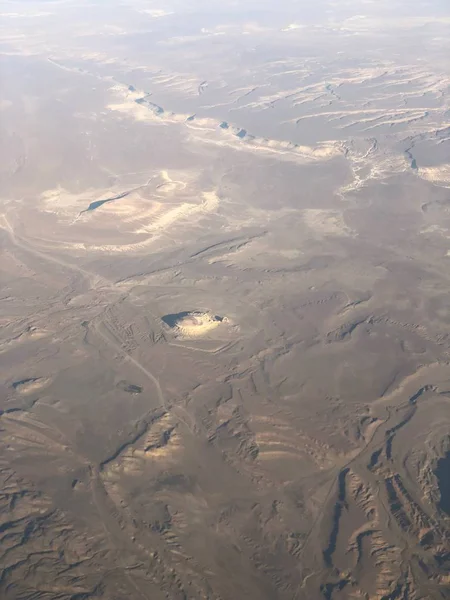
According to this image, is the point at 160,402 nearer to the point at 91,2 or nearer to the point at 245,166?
the point at 245,166

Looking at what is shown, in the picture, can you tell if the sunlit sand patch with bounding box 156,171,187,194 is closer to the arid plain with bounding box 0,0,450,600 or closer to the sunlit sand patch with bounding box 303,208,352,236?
the arid plain with bounding box 0,0,450,600

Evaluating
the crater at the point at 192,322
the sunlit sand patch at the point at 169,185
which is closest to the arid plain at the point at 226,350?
the crater at the point at 192,322

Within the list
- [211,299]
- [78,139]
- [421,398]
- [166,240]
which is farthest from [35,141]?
[421,398]

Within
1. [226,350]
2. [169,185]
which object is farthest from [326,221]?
[226,350]

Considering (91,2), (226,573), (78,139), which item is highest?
(91,2)

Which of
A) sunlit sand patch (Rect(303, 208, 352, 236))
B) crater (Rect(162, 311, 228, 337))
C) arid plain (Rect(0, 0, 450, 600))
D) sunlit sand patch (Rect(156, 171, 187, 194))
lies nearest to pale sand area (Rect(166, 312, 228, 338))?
crater (Rect(162, 311, 228, 337))

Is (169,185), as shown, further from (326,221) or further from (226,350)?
(226,350)

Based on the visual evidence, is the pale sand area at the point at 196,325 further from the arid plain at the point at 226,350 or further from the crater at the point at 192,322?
the arid plain at the point at 226,350
